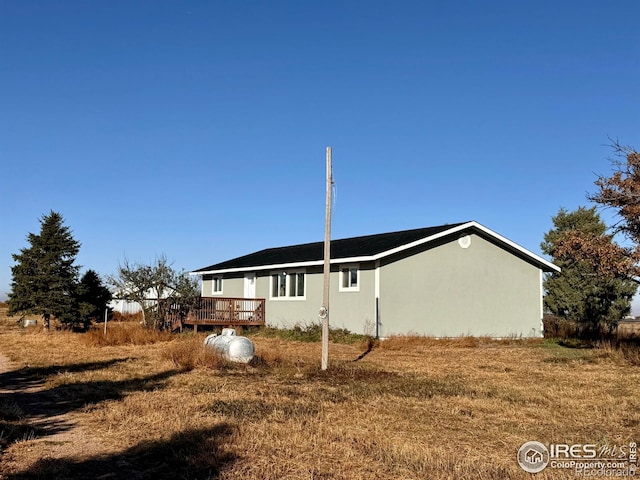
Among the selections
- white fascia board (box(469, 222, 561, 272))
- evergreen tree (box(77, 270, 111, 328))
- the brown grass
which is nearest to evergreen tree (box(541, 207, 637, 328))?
white fascia board (box(469, 222, 561, 272))

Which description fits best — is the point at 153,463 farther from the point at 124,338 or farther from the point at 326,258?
the point at 124,338

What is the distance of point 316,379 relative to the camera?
11.9 m

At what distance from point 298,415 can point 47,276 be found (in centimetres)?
2085

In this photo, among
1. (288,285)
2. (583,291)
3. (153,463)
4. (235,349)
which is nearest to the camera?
(153,463)

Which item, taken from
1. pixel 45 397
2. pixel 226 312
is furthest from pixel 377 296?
pixel 45 397

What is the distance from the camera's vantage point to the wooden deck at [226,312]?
2622cm

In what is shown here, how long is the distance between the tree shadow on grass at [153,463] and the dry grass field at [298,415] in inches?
0.8

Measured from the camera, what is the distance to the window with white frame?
86.7ft

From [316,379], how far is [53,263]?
711 inches

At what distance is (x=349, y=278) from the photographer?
23.6 meters

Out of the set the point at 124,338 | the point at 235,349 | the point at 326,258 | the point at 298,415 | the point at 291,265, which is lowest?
the point at 298,415

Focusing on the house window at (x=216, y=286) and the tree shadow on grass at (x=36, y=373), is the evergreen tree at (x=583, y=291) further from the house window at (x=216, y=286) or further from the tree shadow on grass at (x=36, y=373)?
the tree shadow on grass at (x=36, y=373)

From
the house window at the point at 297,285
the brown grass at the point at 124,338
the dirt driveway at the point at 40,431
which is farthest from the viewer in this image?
the house window at the point at 297,285

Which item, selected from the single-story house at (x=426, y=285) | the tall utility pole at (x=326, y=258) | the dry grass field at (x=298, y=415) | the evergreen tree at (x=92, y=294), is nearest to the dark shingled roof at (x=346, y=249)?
the single-story house at (x=426, y=285)
